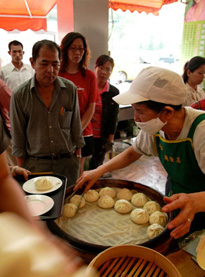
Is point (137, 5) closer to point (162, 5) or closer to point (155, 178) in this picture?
point (162, 5)

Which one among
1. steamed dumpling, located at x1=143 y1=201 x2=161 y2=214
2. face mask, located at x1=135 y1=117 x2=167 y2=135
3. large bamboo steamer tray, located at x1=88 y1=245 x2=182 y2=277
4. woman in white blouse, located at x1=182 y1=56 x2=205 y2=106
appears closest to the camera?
large bamboo steamer tray, located at x1=88 y1=245 x2=182 y2=277

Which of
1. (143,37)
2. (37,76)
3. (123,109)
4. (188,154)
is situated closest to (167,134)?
(188,154)

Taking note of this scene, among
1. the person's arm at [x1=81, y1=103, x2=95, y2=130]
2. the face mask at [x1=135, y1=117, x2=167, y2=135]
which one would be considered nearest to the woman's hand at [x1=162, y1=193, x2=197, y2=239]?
the face mask at [x1=135, y1=117, x2=167, y2=135]

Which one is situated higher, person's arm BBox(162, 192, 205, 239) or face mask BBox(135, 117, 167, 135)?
face mask BBox(135, 117, 167, 135)

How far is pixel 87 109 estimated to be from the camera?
9.75 ft

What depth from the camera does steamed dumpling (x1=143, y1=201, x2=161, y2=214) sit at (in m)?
1.71

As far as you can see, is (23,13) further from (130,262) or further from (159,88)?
(130,262)

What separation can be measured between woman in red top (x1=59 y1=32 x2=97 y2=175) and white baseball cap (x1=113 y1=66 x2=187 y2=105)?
5.00 ft

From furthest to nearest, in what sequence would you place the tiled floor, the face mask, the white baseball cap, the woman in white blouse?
the tiled floor
the woman in white blouse
the face mask
the white baseball cap

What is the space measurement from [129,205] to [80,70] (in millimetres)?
1864

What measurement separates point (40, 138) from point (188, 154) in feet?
4.49

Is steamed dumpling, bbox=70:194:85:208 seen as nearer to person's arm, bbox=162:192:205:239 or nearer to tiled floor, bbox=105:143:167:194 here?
person's arm, bbox=162:192:205:239

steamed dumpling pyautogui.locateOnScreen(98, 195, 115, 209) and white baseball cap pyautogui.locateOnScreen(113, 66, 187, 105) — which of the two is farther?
steamed dumpling pyautogui.locateOnScreen(98, 195, 115, 209)

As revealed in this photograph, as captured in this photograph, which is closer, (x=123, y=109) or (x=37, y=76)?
(x=37, y=76)
